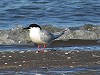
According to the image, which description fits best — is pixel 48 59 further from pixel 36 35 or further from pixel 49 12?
pixel 49 12

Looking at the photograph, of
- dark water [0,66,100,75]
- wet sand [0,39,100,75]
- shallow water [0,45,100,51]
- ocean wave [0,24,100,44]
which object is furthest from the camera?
ocean wave [0,24,100,44]

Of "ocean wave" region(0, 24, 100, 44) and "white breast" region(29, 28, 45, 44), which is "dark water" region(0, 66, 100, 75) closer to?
"white breast" region(29, 28, 45, 44)

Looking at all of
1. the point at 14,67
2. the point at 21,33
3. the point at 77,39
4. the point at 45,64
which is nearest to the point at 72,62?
the point at 45,64

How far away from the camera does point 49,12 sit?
17531 mm

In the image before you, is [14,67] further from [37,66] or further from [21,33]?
[21,33]

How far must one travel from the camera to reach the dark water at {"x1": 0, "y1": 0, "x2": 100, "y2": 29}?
16.0 m

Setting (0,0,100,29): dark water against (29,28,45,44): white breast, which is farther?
(0,0,100,29): dark water

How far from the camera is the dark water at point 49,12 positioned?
1599cm

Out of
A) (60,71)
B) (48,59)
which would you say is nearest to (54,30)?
(48,59)

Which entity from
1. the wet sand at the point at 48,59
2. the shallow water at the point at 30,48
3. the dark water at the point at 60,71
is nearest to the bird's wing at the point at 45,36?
the wet sand at the point at 48,59

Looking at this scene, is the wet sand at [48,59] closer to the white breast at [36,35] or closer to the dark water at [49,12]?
the white breast at [36,35]

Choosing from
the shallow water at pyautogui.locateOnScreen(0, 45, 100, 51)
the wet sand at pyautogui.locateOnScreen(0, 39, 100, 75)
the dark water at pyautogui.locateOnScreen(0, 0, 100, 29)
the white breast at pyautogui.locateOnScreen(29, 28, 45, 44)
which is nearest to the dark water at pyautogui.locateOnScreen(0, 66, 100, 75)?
the wet sand at pyautogui.locateOnScreen(0, 39, 100, 75)

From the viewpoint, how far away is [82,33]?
13.8m

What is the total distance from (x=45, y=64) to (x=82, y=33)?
15.3ft
